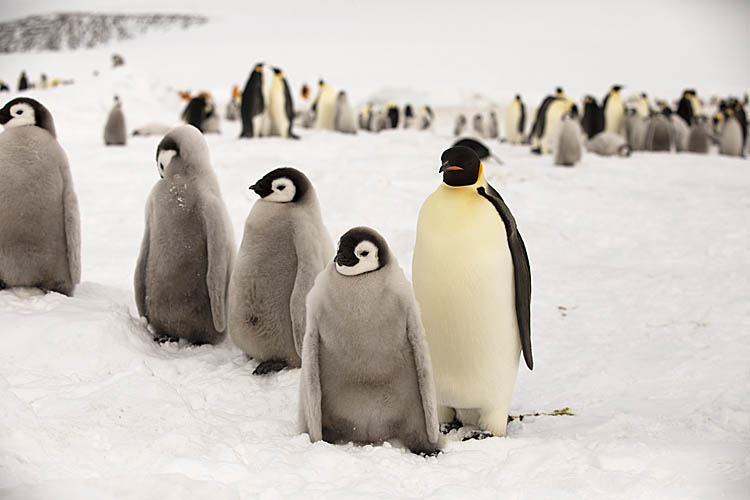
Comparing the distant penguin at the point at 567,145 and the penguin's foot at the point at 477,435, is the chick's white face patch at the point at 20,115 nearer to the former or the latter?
the penguin's foot at the point at 477,435

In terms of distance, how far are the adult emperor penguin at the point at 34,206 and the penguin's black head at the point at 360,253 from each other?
6.85 ft

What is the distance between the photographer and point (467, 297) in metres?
3.09

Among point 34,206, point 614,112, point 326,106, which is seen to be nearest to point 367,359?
point 34,206

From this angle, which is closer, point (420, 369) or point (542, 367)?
point (420, 369)

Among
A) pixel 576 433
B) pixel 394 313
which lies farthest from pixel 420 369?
pixel 576 433

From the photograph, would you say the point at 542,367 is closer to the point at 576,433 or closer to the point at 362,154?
the point at 576,433

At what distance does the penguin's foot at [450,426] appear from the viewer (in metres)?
3.25

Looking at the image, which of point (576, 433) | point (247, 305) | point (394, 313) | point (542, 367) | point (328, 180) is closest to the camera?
point (394, 313)

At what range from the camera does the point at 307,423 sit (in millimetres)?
2676

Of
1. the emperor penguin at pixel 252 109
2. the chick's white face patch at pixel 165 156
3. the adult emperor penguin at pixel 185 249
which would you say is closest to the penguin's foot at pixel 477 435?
the adult emperor penguin at pixel 185 249

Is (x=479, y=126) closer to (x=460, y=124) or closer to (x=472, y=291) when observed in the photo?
(x=460, y=124)

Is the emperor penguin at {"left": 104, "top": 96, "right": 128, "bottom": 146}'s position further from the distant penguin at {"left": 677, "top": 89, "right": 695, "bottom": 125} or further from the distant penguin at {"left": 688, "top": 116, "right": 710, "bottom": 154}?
the distant penguin at {"left": 677, "top": 89, "right": 695, "bottom": 125}

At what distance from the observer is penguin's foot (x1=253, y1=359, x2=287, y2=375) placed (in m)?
3.60

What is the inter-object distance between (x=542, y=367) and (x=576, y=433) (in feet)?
3.72
